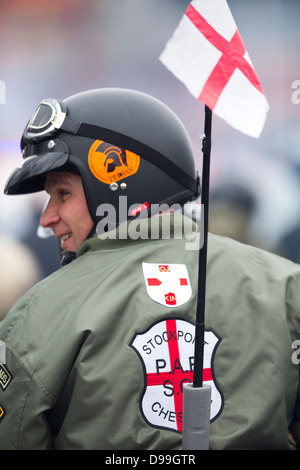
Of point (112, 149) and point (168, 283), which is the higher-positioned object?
point (112, 149)

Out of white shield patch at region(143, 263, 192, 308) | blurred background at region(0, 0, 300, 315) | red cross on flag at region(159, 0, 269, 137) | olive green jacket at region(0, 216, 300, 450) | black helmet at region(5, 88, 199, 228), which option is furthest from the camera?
blurred background at region(0, 0, 300, 315)

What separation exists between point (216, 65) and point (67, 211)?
2.81ft

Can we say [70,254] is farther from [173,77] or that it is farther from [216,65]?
[173,77]

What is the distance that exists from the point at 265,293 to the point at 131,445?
461 millimetres

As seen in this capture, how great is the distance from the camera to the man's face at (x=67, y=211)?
181 centimetres

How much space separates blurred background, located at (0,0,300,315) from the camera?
533 centimetres

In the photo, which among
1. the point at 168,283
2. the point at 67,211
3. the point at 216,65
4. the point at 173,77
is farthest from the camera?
the point at 173,77

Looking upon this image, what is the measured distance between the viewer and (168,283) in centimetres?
151

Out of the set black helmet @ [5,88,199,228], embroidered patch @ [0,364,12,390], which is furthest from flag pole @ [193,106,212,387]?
black helmet @ [5,88,199,228]

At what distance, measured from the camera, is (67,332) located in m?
1.41

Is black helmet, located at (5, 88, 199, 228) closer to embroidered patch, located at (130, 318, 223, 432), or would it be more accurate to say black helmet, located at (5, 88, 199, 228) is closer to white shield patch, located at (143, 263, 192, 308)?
white shield patch, located at (143, 263, 192, 308)

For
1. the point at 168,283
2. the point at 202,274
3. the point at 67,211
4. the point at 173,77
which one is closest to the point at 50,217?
the point at 67,211

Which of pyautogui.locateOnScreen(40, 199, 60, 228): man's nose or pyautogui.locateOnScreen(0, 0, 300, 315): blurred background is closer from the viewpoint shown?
pyautogui.locateOnScreen(40, 199, 60, 228): man's nose
